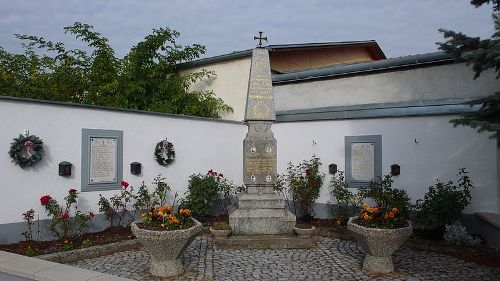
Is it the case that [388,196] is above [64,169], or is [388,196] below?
below

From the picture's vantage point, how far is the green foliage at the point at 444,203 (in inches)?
299

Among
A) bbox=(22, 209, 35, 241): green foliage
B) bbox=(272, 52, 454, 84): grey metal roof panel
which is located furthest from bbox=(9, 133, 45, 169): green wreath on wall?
bbox=(272, 52, 454, 84): grey metal roof panel

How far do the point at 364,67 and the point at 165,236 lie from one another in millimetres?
7425

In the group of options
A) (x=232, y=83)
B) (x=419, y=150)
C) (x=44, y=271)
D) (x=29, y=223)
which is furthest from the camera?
(x=232, y=83)


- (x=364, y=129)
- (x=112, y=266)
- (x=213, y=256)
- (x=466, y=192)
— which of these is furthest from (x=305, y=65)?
(x=112, y=266)

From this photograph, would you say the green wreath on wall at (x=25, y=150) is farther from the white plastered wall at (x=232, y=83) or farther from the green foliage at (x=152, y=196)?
the white plastered wall at (x=232, y=83)

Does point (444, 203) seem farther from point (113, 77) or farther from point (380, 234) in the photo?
point (113, 77)

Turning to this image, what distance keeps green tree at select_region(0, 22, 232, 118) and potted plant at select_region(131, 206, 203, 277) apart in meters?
6.59

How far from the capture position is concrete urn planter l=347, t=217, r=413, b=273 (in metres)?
5.69

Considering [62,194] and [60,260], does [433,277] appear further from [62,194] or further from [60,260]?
[62,194]

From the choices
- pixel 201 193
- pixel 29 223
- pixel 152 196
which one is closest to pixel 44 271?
pixel 29 223

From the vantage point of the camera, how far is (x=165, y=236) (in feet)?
17.7

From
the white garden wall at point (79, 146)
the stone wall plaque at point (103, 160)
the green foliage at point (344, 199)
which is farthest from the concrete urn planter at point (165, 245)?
the green foliage at point (344, 199)

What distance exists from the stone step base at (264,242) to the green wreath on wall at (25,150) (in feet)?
11.9
